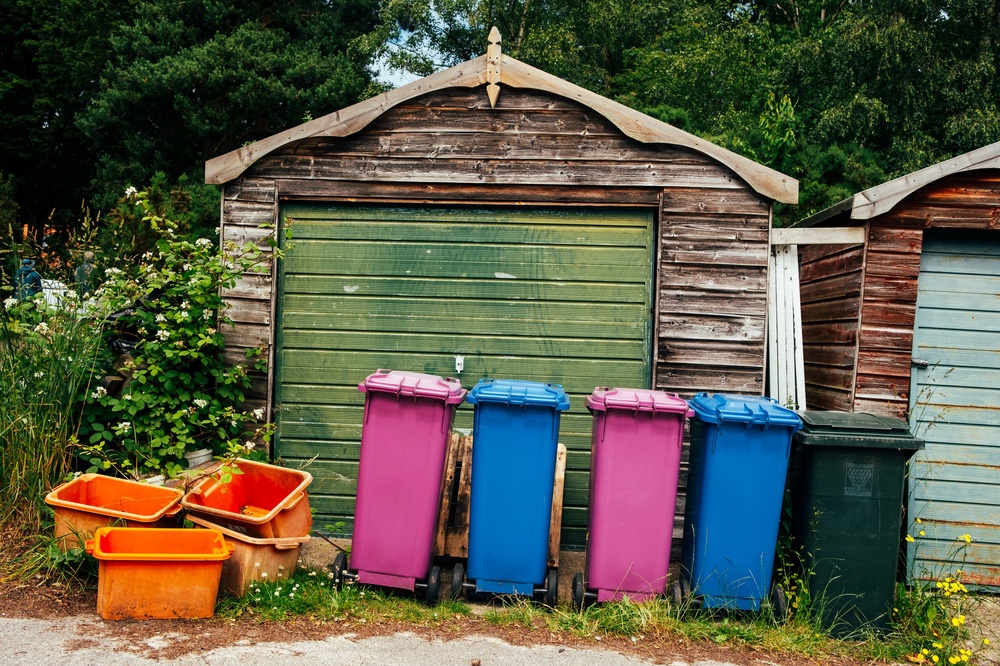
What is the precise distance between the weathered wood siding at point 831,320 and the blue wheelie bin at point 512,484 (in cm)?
245

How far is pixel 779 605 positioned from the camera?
13.8ft

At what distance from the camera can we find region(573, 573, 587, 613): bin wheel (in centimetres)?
429

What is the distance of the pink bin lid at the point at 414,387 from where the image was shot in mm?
4234

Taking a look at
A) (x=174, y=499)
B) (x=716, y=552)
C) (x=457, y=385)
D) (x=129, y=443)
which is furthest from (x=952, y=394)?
(x=129, y=443)

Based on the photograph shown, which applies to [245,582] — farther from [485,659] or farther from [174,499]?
[485,659]

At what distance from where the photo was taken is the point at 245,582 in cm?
414

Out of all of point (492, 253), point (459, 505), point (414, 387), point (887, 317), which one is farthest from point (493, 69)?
point (887, 317)

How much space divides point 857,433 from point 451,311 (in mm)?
2936

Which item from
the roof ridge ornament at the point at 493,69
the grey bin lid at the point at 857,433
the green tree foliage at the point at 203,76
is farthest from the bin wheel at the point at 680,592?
the green tree foliage at the point at 203,76

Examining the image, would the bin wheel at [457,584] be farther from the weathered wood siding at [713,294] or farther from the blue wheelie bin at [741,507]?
the weathered wood siding at [713,294]

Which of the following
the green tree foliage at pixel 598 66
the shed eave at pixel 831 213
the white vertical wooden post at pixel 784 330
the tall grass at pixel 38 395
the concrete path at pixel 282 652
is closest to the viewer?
the concrete path at pixel 282 652

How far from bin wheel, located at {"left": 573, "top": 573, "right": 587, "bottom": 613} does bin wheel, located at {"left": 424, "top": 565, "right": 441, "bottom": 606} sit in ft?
2.67

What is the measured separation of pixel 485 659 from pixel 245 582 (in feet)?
4.78

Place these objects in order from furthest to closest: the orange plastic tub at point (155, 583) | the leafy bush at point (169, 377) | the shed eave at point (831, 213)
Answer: the shed eave at point (831, 213) < the leafy bush at point (169, 377) < the orange plastic tub at point (155, 583)
